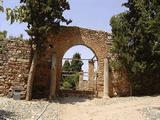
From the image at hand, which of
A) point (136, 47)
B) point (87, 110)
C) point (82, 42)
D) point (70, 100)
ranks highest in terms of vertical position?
point (82, 42)

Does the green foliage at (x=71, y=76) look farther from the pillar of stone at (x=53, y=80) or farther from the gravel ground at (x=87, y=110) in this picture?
the gravel ground at (x=87, y=110)

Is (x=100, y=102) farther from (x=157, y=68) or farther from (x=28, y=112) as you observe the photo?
(x=28, y=112)

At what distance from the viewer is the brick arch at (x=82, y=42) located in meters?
20.6

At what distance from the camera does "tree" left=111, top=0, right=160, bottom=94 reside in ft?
63.1

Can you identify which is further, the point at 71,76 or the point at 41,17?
the point at 71,76

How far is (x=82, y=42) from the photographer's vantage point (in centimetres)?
2098

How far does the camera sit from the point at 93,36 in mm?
21188

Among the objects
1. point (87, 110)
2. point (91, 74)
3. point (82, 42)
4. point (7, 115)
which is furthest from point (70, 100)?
point (91, 74)

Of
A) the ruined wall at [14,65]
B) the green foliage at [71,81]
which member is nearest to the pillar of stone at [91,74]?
the ruined wall at [14,65]

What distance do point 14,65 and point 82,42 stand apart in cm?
469

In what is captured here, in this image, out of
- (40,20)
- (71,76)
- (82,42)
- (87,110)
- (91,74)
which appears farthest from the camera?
(71,76)

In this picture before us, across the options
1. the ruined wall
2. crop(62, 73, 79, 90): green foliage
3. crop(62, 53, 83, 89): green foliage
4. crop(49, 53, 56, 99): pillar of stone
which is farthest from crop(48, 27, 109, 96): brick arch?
crop(62, 73, 79, 90): green foliage

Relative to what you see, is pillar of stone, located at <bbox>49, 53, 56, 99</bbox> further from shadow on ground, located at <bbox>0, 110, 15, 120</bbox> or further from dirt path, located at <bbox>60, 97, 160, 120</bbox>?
shadow on ground, located at <bbox>0, 110, 15, 120</bbox>

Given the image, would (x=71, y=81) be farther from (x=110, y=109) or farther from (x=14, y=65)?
(x=110, y=109)
